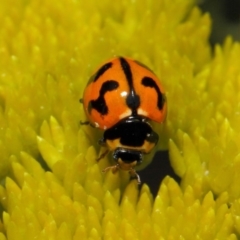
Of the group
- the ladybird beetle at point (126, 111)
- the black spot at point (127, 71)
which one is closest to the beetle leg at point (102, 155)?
the ladybird beetle at point (126, 111)

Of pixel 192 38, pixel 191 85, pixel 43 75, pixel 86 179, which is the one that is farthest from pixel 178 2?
pixel 86 179

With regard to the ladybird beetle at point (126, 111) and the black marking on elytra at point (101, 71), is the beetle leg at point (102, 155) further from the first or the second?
the black marking on elytra at point (101, 71)

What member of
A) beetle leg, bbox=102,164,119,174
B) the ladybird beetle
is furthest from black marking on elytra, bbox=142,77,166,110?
beetle leg, bbox=102,164,119,174

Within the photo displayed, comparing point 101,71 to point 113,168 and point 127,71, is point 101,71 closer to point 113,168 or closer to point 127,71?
point 127,71

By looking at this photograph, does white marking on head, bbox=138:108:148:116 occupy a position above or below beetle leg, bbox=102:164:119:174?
above

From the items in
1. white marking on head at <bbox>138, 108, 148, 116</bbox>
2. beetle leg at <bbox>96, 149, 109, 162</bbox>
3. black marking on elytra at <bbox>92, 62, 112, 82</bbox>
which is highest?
black marking on elytra at <bbox>92, 62, 112, 82</bbox>

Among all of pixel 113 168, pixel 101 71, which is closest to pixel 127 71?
pixel 101 71

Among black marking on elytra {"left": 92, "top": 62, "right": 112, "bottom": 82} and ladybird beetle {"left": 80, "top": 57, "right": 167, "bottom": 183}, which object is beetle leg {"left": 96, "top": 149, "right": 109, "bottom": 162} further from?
black marking on elytra {"left": 92, "top": 62, "right": 112, "bottom": 82}

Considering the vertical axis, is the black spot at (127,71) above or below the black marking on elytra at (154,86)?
above
